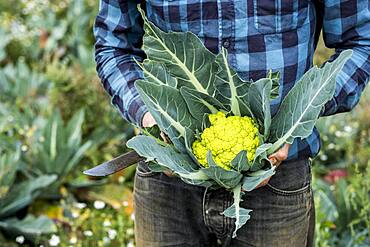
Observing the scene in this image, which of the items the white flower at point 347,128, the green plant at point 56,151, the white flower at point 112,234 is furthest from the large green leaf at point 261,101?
the white flower at point 347,128

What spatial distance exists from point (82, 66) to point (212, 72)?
292 cm

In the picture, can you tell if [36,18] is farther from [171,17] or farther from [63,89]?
[171,17]

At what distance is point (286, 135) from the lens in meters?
1.62

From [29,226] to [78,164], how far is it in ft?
2.02

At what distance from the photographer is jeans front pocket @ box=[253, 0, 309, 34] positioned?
1762 millimetres

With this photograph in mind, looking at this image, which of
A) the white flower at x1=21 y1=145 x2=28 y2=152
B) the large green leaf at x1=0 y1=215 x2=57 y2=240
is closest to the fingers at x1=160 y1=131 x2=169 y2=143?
the large green leaf at x1=0 y1=215 x2=57 y2=240

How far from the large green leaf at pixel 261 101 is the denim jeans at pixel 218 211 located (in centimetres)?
22

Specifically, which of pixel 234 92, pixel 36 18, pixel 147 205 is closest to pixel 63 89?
pixel 36 18

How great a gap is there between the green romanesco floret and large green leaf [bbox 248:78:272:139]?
2 cm

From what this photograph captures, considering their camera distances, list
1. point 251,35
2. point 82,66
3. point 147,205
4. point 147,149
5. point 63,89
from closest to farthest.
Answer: point 147,149, point 251,35, point 147,205, point 63,89, point 82,66

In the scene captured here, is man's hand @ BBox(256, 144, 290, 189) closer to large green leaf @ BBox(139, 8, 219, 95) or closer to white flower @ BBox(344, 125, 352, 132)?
large green leaf @ BBox(139, 8, 219, 95)

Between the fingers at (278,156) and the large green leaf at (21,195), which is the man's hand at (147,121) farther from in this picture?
the large green leaf at (21,195)

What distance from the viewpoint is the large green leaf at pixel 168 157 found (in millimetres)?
1582

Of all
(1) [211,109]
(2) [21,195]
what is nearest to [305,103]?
(1) [211,109]
